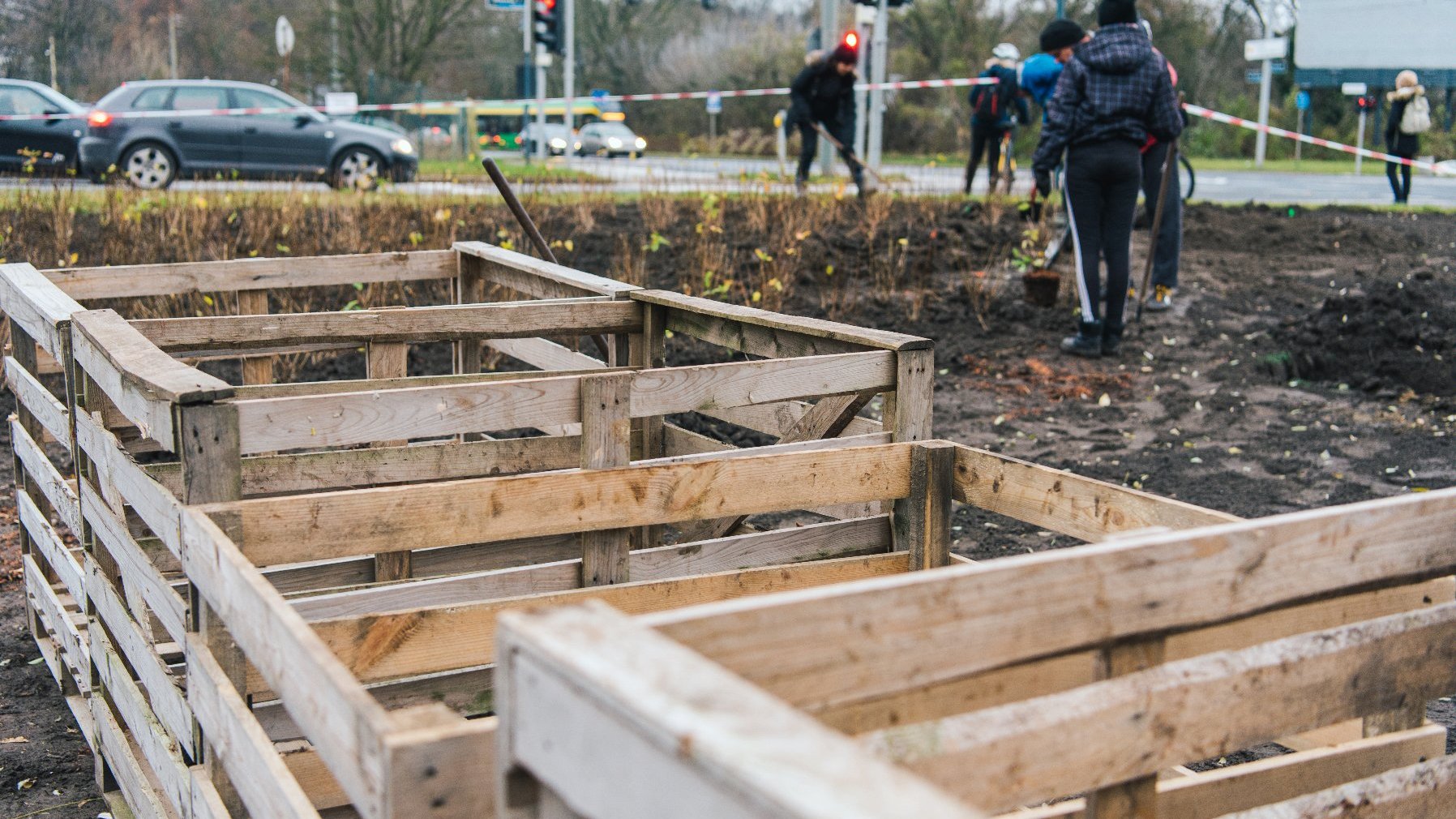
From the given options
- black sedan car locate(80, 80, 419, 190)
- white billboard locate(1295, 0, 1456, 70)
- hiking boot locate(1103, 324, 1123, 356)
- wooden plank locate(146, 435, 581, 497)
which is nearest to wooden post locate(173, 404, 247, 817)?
wooden plank locate(146, 435, 581, 497)

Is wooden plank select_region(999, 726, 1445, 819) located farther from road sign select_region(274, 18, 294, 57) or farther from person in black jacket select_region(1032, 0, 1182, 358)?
road sign select_region(274, 18, 294, 57)

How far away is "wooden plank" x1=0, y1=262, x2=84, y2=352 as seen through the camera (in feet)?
11.7

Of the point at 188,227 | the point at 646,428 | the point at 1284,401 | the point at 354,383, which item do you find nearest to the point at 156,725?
the point at 354,383

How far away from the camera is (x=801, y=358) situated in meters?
3.32

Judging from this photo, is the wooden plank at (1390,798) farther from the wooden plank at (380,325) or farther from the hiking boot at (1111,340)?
the hiking boot at (1111,340)

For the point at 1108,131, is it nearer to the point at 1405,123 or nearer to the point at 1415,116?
Answer: the point at 1415,116

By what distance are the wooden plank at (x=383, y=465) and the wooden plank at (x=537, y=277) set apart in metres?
0.53

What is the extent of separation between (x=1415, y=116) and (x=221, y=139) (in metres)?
13.2

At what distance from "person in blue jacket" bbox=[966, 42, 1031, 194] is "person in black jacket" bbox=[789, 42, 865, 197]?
1.40 meters

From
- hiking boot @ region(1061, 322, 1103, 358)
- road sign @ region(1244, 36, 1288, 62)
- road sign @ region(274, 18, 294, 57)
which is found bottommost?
hiking boot @ region(1061, 322, 1103, 358)

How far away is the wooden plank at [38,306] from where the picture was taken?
141 inches

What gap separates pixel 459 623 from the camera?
9.39 ft

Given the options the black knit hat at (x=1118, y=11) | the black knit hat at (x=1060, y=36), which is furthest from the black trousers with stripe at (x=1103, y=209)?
the black knit hat at (x=1060, y=36)

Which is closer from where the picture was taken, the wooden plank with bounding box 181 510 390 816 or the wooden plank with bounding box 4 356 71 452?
the wooden plank with bounding box 181 510 390 816
